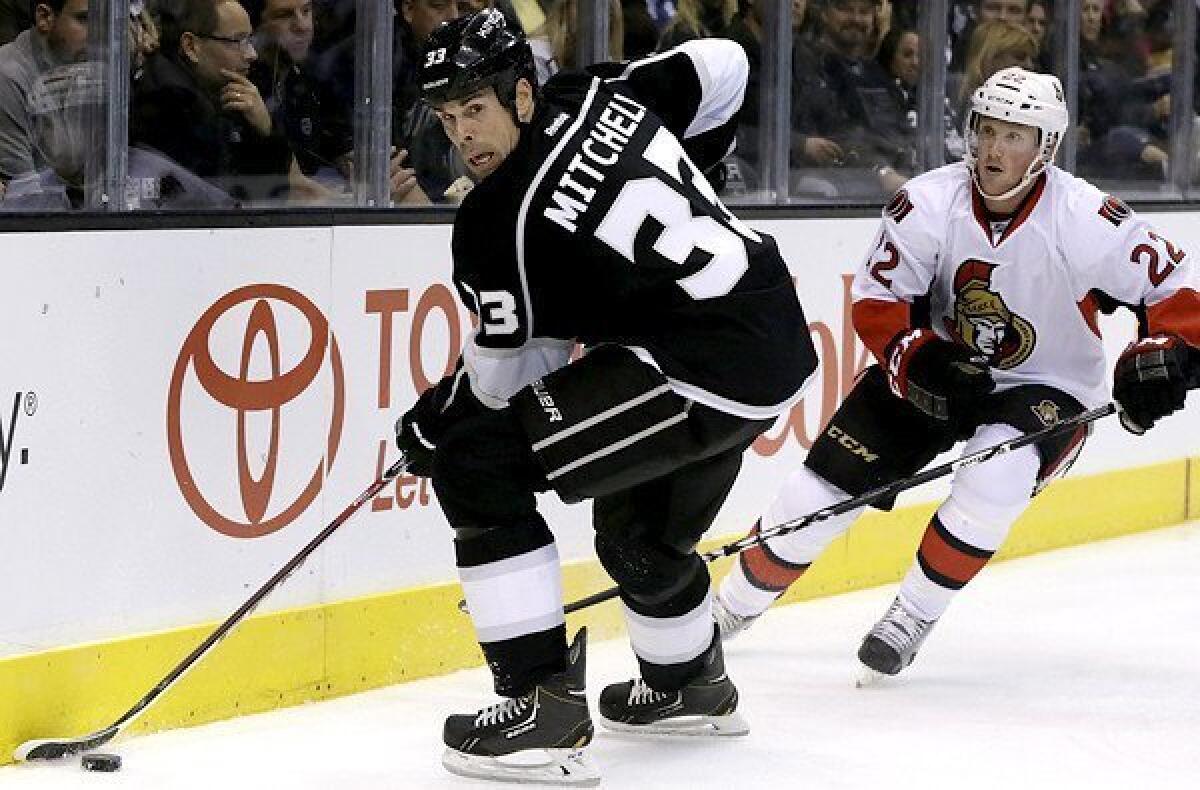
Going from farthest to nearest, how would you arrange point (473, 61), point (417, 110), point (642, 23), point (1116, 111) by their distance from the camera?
point (1116, 111) < point (642, 23) < point (417, 110) < point (473, 61)

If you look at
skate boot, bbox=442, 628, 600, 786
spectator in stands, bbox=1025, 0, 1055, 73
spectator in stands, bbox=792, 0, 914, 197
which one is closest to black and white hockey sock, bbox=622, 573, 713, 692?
skate boot, bbox=442, 628, 600, 786

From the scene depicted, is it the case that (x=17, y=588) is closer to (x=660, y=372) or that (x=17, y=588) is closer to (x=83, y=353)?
(x=83, y=353)

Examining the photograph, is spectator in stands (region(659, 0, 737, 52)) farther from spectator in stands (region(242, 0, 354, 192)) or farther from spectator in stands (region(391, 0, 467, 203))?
spectator in stands (region(242, 0, 354, 192))

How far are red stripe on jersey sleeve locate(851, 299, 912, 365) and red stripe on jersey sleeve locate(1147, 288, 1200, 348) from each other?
431mm

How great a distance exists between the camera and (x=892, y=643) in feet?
15.1

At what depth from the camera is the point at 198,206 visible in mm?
4238

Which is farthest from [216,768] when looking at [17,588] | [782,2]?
[782,2]

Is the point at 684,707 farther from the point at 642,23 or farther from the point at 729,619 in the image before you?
the point at 642,23

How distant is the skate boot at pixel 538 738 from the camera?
374cm

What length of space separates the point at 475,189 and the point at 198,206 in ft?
2.62

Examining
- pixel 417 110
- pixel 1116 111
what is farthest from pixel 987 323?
pixel 1116 111

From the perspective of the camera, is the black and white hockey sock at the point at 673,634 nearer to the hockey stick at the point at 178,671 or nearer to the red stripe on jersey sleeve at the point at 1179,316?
the hockey stick at the point at 178,671

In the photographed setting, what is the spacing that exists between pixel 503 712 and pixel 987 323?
1399 millimetres

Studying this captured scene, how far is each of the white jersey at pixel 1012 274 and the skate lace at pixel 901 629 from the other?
459 millimetres
